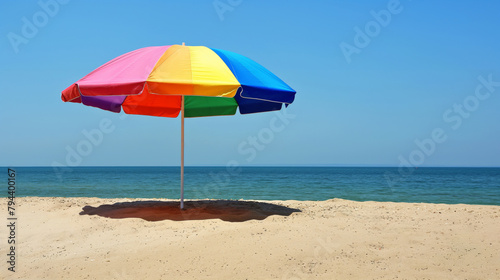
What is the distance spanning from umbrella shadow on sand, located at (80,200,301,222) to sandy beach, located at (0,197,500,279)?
2 cm

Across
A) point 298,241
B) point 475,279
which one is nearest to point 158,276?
point 298,241

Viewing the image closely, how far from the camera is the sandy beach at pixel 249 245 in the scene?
3377 millimetres

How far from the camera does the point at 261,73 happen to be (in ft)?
18.9

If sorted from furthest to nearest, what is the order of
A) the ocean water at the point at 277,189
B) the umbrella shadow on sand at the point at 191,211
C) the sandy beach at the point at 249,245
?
the ocean water at the point at 277,189 → the umbrella shadow on sand at the point at 191,211 → the sandy beach at the point at 249,245

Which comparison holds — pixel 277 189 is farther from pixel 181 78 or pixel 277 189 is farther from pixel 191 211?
pixel 181 78

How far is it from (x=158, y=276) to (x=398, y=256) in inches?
91.1

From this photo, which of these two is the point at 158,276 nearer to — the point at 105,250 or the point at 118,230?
the point at 105,250

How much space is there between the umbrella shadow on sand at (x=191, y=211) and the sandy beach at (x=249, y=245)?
0.05ft

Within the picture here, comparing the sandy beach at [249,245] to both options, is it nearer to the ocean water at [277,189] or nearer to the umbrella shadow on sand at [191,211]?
the umbrella shadow on sand at [191,211]

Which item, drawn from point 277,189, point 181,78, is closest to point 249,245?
point 181,78

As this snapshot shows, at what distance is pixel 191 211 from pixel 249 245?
2078 millimetres

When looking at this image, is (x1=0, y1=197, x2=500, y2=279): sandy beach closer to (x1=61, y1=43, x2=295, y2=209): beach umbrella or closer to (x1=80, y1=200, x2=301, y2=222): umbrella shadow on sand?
(x1=80, y1=200, x2=301, y2=222): umbrella shadow on sand

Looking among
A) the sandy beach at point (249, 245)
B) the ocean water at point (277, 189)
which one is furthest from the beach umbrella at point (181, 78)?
the ocean water at point (277, 189)

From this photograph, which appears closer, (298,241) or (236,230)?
(298,241)
